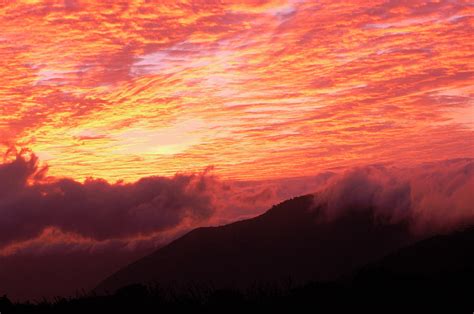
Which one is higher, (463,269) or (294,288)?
(294,288)

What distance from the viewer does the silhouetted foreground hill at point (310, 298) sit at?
38.8m

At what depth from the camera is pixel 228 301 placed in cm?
4078

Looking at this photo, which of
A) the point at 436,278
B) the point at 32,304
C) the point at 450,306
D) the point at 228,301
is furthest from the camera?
the point at 32,304

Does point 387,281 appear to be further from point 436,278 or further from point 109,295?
point 109,295

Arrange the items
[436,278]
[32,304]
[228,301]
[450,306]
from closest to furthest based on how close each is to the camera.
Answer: [450,306] → [228,301] → [436,278] → [32,304]

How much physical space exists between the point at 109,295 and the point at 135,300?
72.5 inches

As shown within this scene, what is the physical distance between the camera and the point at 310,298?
133 ft

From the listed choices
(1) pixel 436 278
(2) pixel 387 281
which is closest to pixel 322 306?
(2) pixel 387 281

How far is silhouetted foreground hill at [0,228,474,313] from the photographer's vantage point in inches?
1529

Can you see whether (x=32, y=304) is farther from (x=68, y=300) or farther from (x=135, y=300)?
(x=135, y=300)

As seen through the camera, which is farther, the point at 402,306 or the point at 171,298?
the point at 171,298

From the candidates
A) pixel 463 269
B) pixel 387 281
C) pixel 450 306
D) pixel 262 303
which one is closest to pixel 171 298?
pixel 262 303

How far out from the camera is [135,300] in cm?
4416

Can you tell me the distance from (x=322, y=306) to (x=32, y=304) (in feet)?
72.1
